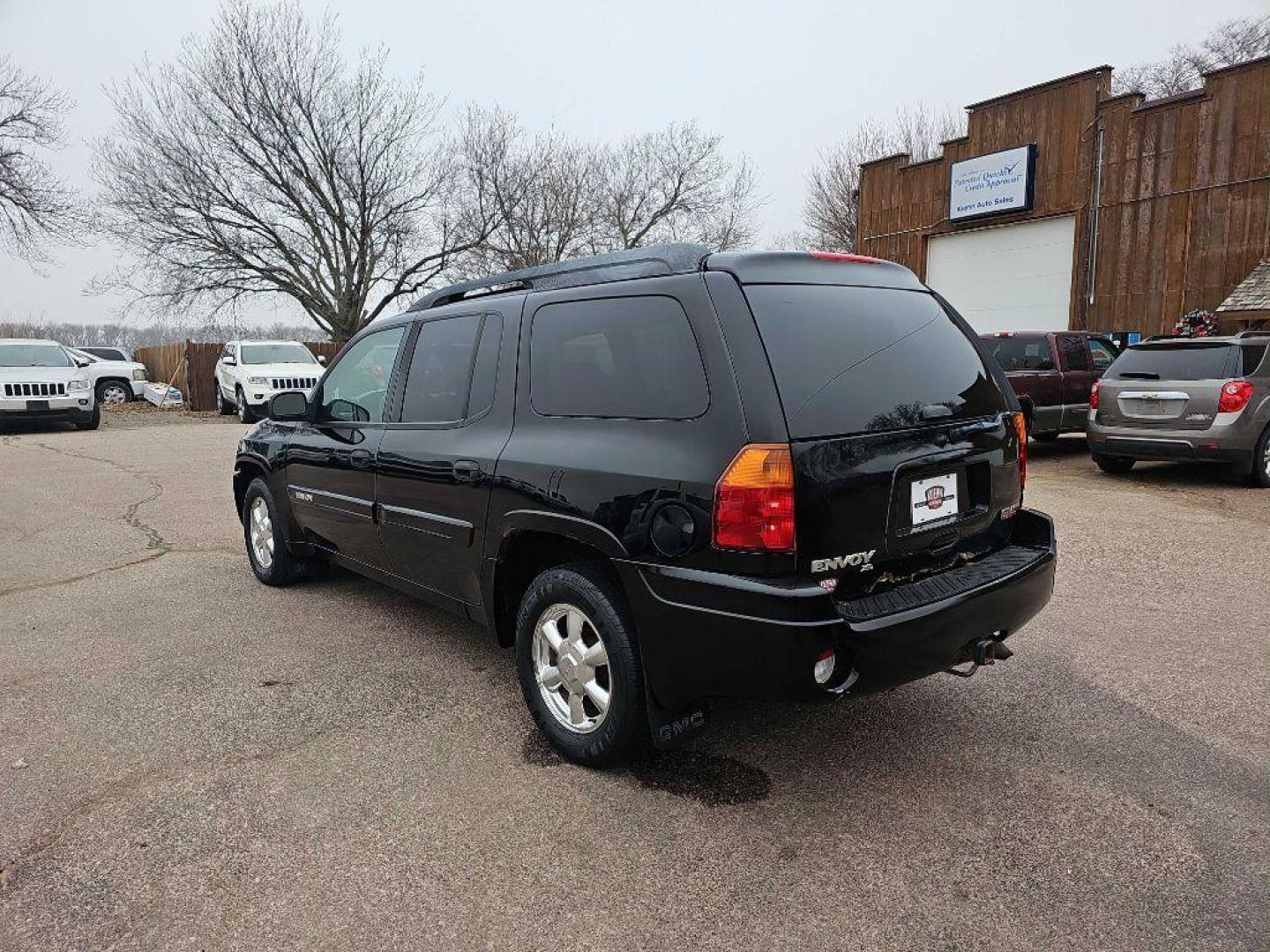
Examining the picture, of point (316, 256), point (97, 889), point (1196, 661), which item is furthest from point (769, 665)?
point (316, 256)

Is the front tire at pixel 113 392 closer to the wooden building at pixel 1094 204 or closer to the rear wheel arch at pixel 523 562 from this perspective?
the wooden building at pixel 1094 204

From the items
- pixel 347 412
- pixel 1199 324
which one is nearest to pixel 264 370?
pixel 347 412

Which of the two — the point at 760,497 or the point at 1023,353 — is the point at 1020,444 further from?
the point at 1023,353

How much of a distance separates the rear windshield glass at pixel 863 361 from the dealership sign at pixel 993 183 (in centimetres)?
2116

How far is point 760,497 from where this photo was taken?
240 centimetres

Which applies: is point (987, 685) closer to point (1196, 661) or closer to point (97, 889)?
point (1196, 661)

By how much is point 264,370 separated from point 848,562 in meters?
18.5

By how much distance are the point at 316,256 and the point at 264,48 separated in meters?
6.99

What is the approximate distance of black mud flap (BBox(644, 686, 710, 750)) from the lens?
274cm

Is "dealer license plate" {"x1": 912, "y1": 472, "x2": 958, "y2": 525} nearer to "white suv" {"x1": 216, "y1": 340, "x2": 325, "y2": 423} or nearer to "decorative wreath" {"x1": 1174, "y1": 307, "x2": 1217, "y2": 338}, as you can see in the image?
"white suv" {"x1": 216, "y1": 340, "x2": 325, "y2": 423}

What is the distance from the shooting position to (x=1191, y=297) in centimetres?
1861

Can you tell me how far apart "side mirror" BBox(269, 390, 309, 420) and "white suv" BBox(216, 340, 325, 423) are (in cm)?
1363

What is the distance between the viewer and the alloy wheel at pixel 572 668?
2930 millimetres

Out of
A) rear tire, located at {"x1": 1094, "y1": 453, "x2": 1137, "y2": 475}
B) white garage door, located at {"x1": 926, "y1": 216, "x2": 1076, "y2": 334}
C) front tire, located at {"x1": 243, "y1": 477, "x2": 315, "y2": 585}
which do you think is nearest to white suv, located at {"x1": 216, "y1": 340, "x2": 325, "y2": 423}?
front tire, located at {"x1": 243, "y1": 477, "x2": 315, "y2": 585}
